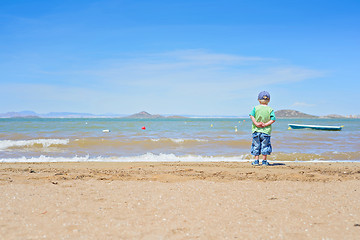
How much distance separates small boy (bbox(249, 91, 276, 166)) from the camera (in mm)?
7789

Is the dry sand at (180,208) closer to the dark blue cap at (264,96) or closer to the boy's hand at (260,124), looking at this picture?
the boy's hand at (260,124)

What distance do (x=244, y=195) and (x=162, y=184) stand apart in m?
1.65

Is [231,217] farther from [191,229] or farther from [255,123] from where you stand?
[255,123]

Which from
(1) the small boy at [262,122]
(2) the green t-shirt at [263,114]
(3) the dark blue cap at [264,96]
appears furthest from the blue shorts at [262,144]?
(3) the dark blue cap at [264,96]

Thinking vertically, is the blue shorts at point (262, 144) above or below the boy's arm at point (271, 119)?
below

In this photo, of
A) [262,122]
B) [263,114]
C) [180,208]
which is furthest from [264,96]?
[180,208]

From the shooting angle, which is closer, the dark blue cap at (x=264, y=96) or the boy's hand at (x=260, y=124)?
the boy's hand at (x=260, y=124)

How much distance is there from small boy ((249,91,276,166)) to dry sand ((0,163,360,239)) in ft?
6.17

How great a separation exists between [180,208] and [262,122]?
4.54 meters

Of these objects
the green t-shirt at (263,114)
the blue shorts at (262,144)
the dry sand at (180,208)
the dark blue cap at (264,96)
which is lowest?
the dry sand at (180,208)

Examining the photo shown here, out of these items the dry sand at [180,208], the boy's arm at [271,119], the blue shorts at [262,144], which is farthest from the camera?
Result: the blue shorts at [262,144]

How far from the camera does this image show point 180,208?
4.00 metres

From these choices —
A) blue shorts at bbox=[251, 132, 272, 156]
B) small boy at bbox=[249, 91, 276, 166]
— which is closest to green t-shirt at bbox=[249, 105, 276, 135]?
small boy at bbox=[249, 91, 276, 166]

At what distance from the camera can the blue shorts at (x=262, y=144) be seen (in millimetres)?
7874
